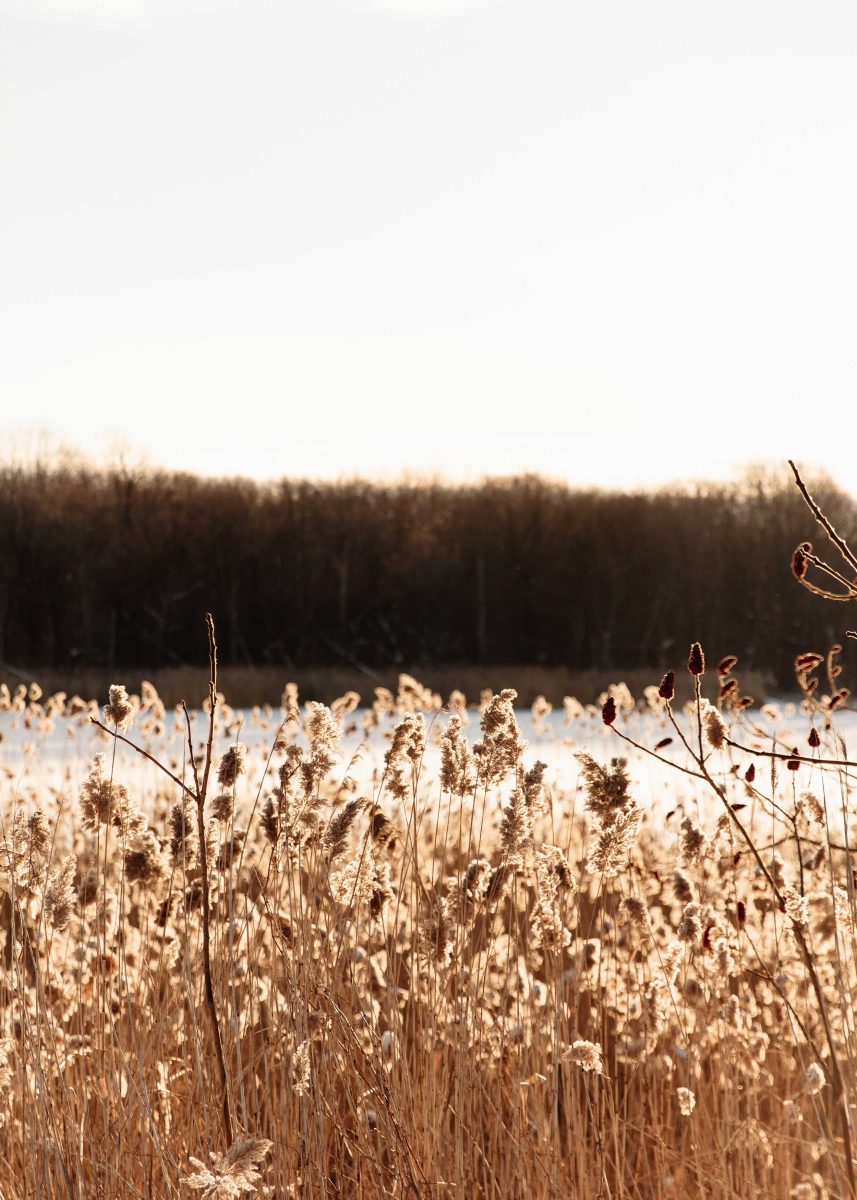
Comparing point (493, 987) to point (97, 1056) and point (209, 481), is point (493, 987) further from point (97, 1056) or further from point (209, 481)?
point (209, 481)

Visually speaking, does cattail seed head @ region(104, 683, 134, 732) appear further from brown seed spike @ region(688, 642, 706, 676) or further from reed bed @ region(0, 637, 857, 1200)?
brown seed spike @ region(688, 642, 706, 676)

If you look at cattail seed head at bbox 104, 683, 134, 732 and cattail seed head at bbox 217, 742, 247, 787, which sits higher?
cattail seed head at bbox 104, 683, 134, 732

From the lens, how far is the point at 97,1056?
10.6 feet

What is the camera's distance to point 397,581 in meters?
27.5

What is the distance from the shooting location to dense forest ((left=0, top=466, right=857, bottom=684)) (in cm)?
2666

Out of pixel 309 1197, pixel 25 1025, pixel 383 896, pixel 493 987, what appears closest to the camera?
pixel 309 1197

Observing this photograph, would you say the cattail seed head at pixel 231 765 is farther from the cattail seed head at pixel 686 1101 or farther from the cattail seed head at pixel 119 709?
the cattail seed head at pixel 686 1101

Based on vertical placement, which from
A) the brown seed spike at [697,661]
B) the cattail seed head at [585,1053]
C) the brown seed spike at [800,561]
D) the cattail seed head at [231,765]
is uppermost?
the brown seed spike at [800,561]

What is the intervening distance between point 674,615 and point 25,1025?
2575 cm

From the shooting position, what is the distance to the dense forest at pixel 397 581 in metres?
26.7

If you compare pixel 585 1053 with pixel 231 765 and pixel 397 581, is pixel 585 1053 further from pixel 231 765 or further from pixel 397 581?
pixel 397 581

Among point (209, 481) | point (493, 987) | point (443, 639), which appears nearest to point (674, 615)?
point (443, 639)

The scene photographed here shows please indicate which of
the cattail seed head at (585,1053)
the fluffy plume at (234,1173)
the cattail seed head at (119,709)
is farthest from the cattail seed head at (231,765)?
the fluffy plume at (234,1173)

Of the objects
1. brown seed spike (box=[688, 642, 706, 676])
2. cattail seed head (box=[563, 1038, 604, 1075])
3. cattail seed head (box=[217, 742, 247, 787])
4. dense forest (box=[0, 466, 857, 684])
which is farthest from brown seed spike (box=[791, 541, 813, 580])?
dense forest (box=[0, 466, 857, 684])
